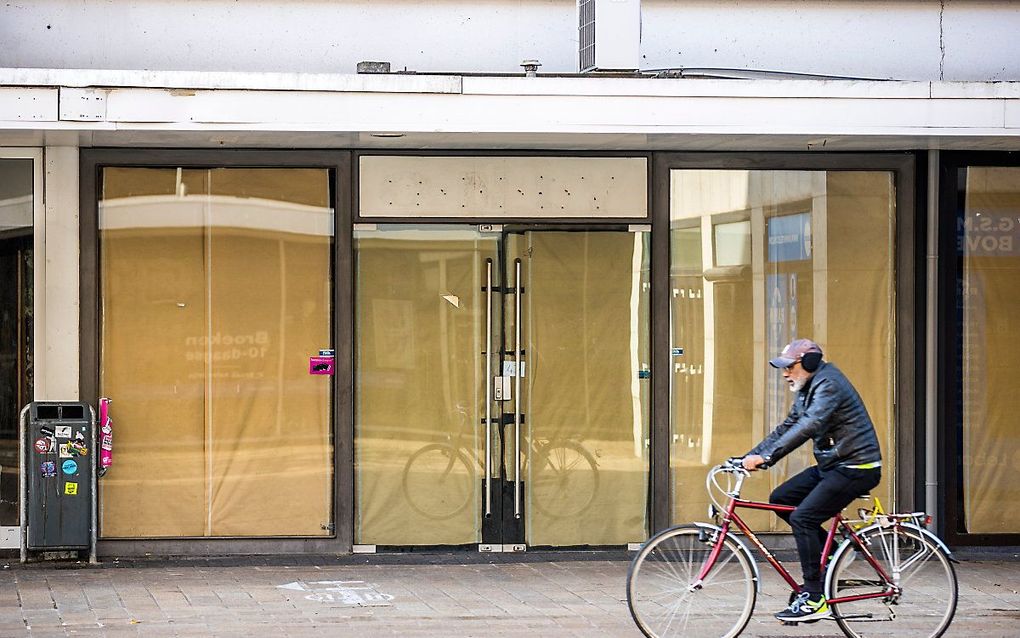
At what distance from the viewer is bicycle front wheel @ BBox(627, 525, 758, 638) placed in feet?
24.5

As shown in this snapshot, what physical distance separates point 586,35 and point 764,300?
2.48 meters

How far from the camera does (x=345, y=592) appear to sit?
927 cm

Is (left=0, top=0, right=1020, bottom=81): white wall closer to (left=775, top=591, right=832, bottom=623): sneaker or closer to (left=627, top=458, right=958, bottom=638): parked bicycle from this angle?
(left=627, top=458, right=958, bottom=638): parked bicycle

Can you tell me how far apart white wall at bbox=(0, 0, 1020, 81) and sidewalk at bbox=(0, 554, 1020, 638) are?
3.55 metres

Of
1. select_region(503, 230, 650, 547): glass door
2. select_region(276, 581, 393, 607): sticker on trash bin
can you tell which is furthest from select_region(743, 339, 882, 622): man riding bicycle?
select_region(503, 230, 650, 547): glass door

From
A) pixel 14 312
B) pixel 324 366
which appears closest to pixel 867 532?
pixel 324 366

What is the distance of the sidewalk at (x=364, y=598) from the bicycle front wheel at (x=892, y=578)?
0.51 metres

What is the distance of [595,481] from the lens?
10695mm

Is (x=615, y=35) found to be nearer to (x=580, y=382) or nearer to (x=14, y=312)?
(x=580, y=382)

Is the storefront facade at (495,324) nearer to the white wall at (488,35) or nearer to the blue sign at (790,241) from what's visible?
the blue sign at (790,241)

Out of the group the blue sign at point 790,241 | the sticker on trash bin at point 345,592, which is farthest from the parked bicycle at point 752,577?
the blue sign at point 790,241

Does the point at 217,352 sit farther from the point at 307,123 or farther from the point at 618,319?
the point at 618,319

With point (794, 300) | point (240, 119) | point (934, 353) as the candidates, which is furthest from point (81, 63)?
point (934, 353)

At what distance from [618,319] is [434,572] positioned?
2304 millimetres
